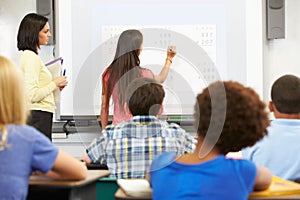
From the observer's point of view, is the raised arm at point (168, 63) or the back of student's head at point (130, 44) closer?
the back of student's head at point (130, 44)

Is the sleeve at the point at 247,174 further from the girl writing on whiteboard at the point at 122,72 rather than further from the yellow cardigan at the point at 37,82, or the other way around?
the yellow cardigan at the point at 37,82

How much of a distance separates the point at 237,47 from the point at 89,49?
1253mm

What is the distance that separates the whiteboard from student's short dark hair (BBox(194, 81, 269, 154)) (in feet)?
8.83

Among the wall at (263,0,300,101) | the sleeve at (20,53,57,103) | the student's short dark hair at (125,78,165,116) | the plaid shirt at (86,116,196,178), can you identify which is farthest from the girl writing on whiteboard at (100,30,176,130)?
the wall at (263,0,300,101)

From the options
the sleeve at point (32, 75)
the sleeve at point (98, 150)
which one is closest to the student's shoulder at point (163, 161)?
the sleeve at point (98, 150)

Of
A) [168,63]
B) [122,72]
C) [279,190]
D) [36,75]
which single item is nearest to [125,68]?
[122,72]

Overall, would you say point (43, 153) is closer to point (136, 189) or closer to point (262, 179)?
→ point (136, 189)

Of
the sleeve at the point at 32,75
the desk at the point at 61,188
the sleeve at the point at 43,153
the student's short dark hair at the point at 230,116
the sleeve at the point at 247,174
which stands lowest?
the desk at the point at 61,188

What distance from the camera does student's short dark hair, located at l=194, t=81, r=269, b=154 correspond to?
1.67 metres

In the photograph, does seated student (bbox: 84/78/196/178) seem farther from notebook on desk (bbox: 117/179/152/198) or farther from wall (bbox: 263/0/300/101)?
wall (bbox: 263/0/300/101)

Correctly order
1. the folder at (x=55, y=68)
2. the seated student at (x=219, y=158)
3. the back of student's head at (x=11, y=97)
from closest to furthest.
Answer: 1. the seated student at (x=219, y=158)
2. the back of student's head at (x=11, y=97)
3. the folder at (x=55, y=68)

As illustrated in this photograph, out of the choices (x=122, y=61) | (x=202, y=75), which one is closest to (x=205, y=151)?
(x=122, y=61)

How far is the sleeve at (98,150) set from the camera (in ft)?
8.35

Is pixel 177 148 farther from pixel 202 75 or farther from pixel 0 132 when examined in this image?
pixel 202 75
